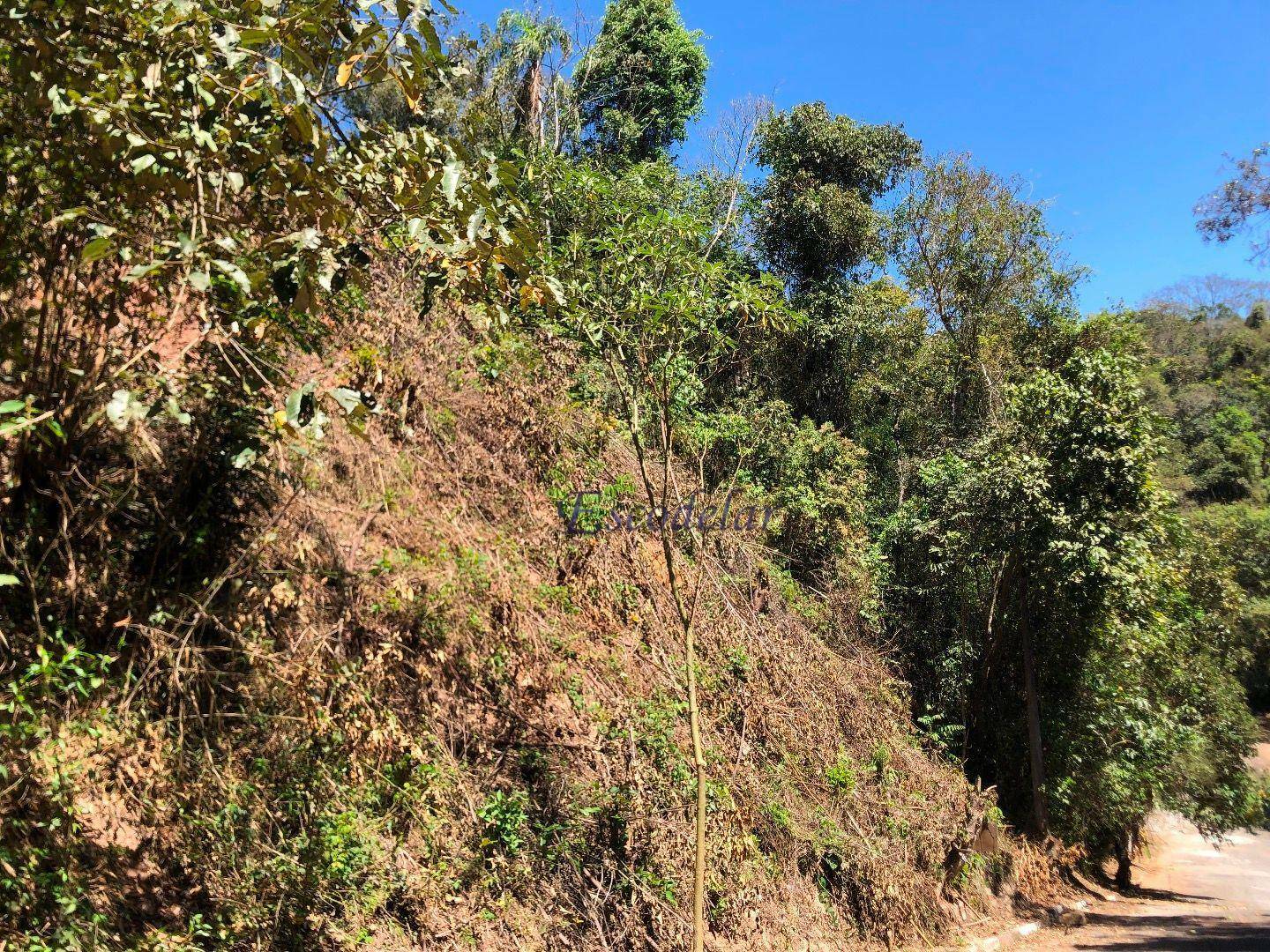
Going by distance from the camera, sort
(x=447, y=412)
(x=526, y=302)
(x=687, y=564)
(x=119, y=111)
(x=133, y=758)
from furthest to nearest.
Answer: (x=687, y=564)
(x=447, y=412)
(x=133, y=758)
(x=526, y=302)
(x=119, y=111)

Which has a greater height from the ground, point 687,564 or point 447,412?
point 447,412

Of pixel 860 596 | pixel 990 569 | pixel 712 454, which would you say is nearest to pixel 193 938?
pixel 712 454

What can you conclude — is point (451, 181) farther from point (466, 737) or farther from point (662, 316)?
point (466, 737)

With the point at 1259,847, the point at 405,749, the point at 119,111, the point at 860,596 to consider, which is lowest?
the point at 1259,847

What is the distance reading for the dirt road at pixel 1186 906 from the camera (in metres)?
11.6

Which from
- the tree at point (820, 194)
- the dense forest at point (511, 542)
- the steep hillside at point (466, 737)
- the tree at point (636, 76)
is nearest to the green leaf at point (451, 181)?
the dense forest at point (511, 542)

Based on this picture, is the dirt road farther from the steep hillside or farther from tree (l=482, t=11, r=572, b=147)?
tree (l=482, t=11, r=572, b=147)

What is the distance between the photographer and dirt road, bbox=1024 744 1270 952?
11.6 meters

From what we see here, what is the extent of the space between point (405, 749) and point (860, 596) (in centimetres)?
1010

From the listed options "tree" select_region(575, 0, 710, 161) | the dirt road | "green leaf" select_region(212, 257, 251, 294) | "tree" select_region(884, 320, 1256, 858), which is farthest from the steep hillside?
"tree" select_region(575, 0, 710, 161)

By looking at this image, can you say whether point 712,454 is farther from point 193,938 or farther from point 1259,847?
point 1259,847

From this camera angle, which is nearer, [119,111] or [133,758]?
[119,111]

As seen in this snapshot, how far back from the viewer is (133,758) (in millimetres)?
4758
